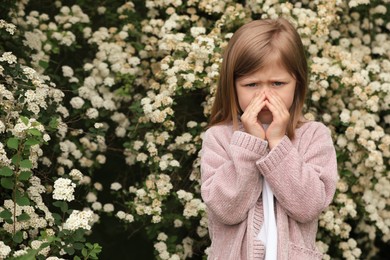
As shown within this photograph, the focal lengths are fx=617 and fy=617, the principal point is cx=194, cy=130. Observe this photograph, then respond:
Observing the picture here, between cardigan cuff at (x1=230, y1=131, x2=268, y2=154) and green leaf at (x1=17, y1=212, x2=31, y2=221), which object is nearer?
cardigan cuff at (x1=230, y1=131, x2=268, y2=154)

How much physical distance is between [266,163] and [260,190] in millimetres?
138

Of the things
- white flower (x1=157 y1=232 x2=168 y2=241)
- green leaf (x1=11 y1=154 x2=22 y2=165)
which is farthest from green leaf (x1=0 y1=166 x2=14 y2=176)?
white flower (x1=157 y1=232 x2=168 y2=241)

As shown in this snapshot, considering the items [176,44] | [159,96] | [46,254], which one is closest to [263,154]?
[46,254]

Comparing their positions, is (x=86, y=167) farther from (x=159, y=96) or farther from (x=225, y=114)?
(x=225, y=114)

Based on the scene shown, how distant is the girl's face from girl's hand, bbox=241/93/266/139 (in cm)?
4

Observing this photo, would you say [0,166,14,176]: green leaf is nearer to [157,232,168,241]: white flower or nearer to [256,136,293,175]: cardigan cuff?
[256,136,293,175]: cardigan cuff

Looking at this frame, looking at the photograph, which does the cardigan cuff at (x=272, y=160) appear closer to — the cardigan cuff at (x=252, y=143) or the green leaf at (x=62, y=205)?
the cardigan cuff at (x=252, y=143)

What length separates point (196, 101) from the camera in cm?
399

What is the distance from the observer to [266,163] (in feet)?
7.51

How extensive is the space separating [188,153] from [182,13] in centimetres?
108

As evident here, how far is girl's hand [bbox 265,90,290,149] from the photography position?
2.33 meters

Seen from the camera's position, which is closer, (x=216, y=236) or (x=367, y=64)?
(x=216, y=236)

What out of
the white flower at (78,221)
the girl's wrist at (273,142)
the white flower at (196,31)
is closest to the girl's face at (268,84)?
the girl's wrist at (273,142)

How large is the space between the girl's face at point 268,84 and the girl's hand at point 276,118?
26 millimetres
